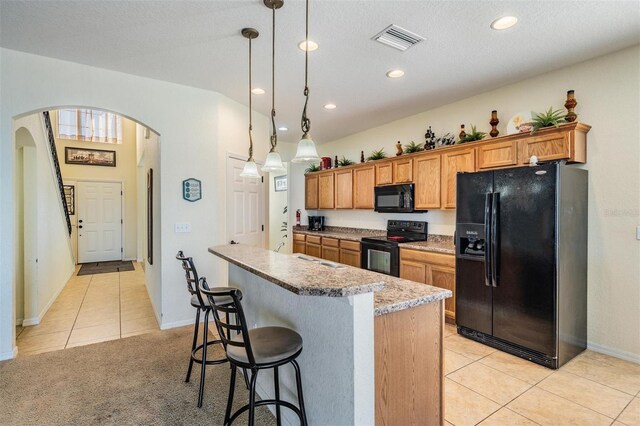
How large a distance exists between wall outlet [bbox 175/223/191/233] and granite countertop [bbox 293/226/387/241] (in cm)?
240

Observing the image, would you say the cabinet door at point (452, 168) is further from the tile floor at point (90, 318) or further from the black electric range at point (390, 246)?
the tile floor at point (90, 318)

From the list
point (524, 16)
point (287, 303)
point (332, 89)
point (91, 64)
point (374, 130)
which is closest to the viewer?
point (287, 303)

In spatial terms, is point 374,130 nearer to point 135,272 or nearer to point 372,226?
point 372,226

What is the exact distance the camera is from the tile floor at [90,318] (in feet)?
11.0

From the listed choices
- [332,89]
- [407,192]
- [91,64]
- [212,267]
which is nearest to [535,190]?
[407,192]

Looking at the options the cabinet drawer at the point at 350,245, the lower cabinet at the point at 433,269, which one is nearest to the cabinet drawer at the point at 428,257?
the lower cabinet at the point at 433,269

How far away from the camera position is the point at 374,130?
548 cm

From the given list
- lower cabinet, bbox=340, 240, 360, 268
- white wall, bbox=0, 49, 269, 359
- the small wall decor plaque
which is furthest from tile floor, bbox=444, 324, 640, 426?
the small wall decor plaque

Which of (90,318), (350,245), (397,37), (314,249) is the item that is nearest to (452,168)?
(397,37)

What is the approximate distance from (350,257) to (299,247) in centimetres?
160

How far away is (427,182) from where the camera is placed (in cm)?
417

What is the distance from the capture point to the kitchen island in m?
1.35

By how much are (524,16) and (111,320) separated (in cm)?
518

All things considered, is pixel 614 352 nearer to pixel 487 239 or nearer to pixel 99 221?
pixel 487 239
